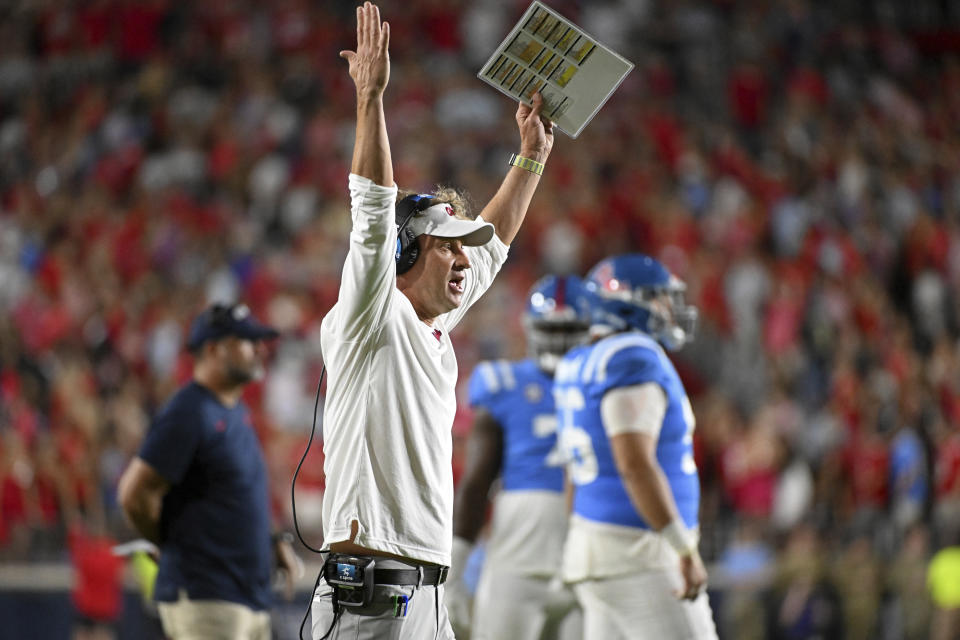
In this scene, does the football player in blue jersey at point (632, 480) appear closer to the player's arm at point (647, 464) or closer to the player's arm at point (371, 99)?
the player's arm at point (647, 464)

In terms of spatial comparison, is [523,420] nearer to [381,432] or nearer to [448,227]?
[448,227]

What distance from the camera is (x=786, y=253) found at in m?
12.9

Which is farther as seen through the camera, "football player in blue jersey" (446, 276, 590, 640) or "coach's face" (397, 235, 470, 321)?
"football player in blue jersey" (446, 276, 590, 640)

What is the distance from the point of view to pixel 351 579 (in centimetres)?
344

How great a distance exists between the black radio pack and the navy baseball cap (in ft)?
8.41

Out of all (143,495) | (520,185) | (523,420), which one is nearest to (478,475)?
(523,420)

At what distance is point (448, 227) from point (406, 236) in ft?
0.44

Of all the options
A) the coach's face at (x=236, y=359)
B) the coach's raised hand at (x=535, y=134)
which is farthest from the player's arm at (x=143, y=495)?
the coach's raised hand at (x=535, y=134)

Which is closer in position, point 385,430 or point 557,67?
point 385,430

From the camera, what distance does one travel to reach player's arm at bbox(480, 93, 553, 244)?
4.31m

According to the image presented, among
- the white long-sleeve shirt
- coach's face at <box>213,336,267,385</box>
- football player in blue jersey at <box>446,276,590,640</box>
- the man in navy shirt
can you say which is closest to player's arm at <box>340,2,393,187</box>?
the white long-sleeve shirt

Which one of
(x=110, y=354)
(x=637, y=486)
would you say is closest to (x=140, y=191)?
(x=110, y=354)

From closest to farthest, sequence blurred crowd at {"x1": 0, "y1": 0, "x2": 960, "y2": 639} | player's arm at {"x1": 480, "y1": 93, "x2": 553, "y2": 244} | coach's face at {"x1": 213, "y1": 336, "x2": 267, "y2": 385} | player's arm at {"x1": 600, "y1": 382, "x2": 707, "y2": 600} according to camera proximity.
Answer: player's arm at {"x1": 480, "y1": 93, "x2": 553, "y2": 244}
player's arm at {"x1": 600, "y1": 382, "x2": 707, "y2": 600}
coach's face at {"x1": 213, "y1": 336, "x2": 267, "y2": 385}
blurred crowd at {"x1": 0, "y1": 0, "x2": 960, "y2": 639}

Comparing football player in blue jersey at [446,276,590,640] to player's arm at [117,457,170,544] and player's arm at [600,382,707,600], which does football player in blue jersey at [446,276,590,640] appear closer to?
player's arm at [600,382,707,600]
